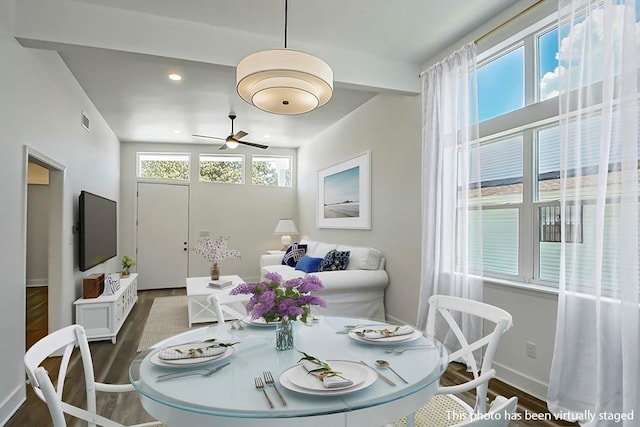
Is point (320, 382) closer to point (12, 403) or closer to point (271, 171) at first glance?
point (12, 403)

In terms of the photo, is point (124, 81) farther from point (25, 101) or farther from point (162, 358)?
point (162, 358)

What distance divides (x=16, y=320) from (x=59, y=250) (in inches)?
44.7

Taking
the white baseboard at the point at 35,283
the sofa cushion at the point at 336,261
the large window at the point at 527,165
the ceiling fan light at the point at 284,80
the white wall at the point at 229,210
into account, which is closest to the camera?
the ceiling fan light at the point at 284,80

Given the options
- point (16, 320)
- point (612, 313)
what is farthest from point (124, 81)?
point (612, 313)

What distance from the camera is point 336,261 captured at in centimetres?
487

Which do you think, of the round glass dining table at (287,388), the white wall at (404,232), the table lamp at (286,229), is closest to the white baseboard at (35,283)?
the table lamp at (286,229)

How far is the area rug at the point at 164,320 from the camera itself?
162 inches

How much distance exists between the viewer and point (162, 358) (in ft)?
4.61

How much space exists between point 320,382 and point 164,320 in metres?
4.27

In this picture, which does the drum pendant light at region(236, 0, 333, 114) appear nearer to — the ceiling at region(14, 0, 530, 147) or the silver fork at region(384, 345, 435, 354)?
the ceiling at region(14, 0, 530, 147)

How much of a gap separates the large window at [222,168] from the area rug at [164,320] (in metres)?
2.63

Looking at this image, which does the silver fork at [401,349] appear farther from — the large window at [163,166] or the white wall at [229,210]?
the large window at [163,166]

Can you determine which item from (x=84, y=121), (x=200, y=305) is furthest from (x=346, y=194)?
(x=84, y=121)

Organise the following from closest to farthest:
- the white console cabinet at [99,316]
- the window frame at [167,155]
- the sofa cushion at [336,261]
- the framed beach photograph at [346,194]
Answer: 1. the white console cabinet at [99,316]
2. the sofa cushion at [336,261]
3. the framed beach photograph at [346,194]
4. the window frame at [167,155]
